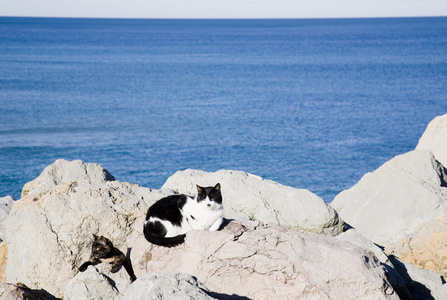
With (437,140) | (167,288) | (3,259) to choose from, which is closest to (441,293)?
(167,288)

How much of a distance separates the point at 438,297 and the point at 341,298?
3177mm

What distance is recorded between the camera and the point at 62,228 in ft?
32.0

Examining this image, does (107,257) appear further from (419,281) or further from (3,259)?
(419,281)

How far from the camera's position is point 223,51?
4624 inches

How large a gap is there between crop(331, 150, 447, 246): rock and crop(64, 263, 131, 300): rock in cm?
884

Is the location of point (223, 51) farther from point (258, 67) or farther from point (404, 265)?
point (404, 265)

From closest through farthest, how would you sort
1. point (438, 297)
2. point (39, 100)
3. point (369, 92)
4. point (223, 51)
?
point (438, 297), point (39, 100), point (369, 92), point (223, 51)

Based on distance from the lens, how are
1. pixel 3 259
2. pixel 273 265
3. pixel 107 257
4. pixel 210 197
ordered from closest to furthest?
pixel 273 265
pixel 210 197
pixel 107 257
pixel 3 259

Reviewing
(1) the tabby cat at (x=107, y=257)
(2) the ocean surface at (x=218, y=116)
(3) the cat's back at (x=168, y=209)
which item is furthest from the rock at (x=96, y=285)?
(2) the ocean surface at (x=218, y=116)

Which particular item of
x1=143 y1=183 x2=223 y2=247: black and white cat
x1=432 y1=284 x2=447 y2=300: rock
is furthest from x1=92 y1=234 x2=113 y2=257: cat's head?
x1=432 y1=284 x2=447 y2=300: rock

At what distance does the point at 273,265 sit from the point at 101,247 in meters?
3.21

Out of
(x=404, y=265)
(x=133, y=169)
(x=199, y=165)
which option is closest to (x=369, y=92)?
(x=199, y=165)

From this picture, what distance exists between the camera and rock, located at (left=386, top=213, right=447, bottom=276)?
11.9 meters

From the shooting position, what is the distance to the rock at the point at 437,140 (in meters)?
20.0
